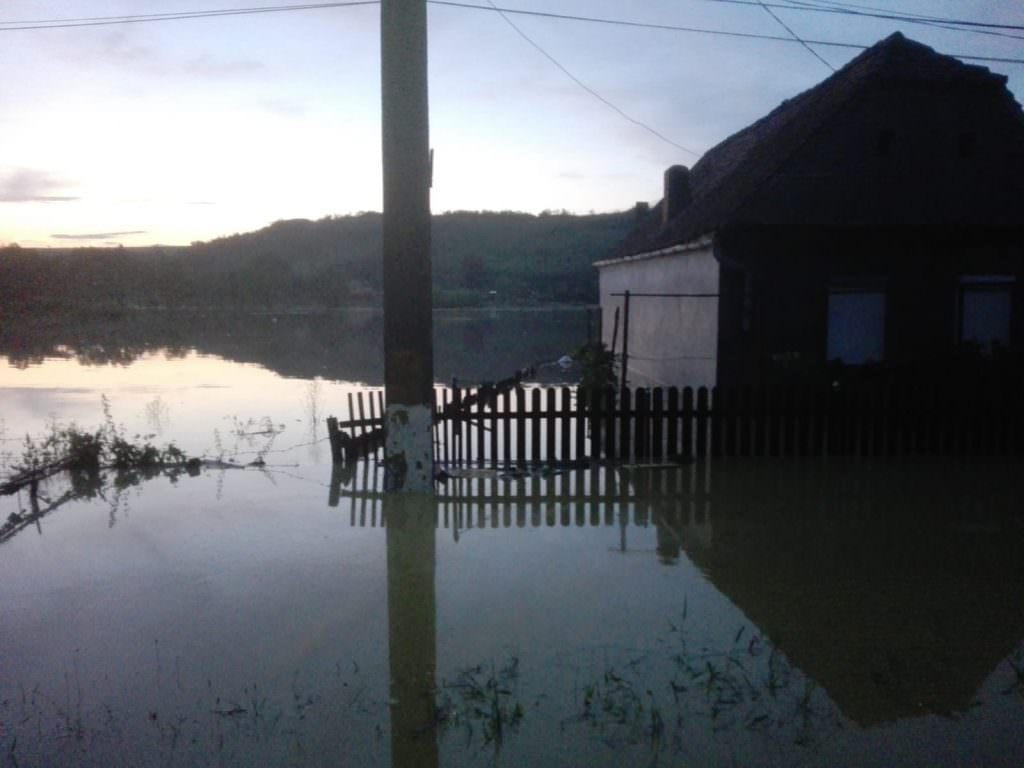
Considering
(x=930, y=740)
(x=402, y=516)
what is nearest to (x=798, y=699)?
(x=930, y=740)

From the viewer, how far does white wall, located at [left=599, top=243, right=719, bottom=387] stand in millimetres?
15716

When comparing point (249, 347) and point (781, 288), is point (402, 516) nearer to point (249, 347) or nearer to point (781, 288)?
point (781, 288)

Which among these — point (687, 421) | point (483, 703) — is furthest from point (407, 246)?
point (483, 703)

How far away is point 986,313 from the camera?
15039 mm

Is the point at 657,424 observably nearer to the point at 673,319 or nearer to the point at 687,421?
the point at 687,421

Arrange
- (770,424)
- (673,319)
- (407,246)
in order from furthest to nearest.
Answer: (673,319)
(770,424)
(407,246)

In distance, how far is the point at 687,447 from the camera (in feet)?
41.1

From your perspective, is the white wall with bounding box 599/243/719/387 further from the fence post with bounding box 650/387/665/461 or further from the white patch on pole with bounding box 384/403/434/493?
the white patch on pole with bounding box 384/403/434/493

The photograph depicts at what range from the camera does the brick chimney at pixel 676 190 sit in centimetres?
2158

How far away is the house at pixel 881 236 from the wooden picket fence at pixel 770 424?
1.47 metres

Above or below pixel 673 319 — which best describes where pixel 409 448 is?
below

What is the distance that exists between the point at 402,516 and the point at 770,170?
948cm

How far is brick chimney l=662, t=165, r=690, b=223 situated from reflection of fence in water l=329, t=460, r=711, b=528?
11014mm

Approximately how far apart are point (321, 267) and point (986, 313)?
295 feet
